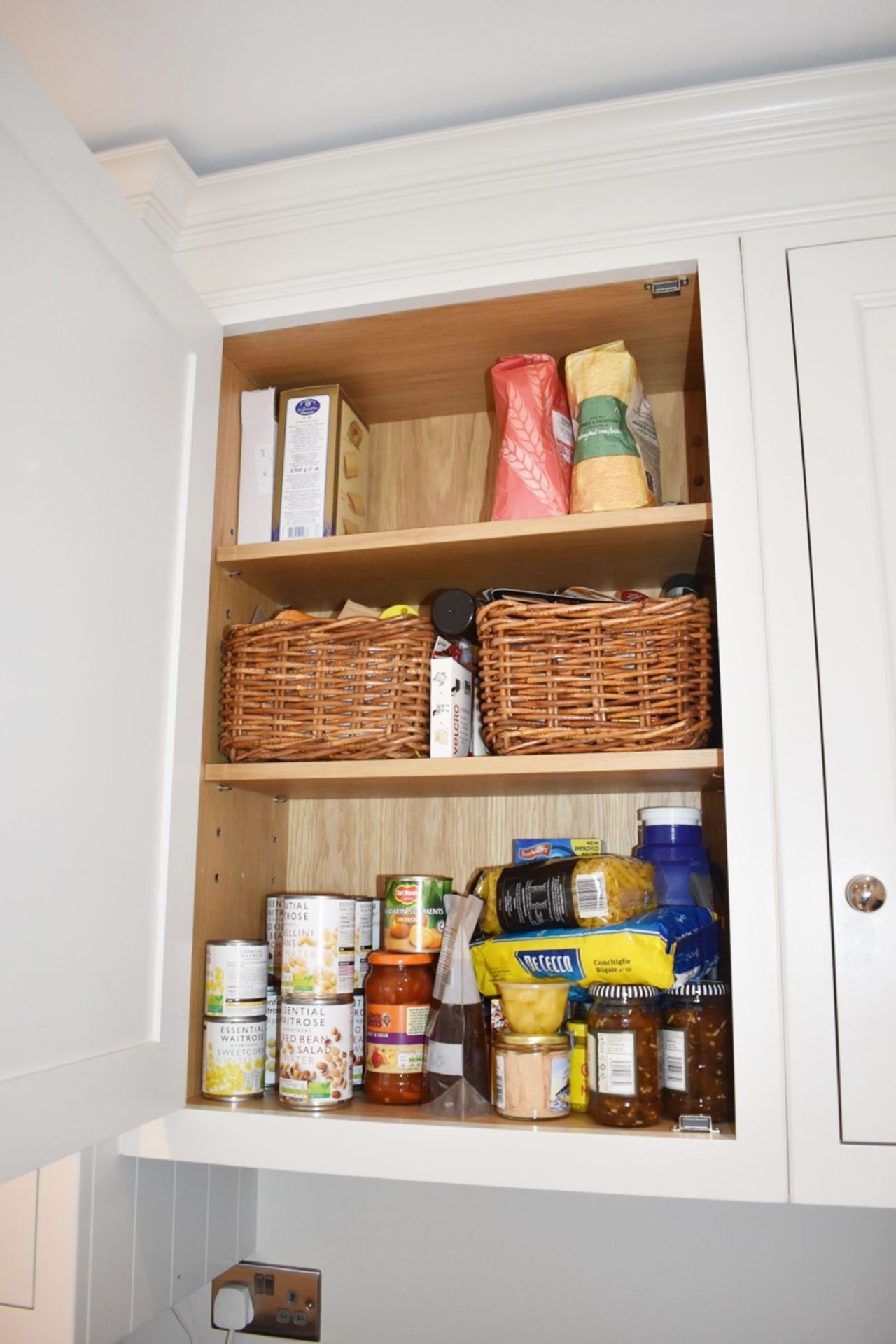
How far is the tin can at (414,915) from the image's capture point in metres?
1.13

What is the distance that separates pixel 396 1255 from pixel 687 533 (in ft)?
3.20

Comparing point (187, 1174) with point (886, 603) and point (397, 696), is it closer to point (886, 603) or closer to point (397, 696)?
point (397, 696)

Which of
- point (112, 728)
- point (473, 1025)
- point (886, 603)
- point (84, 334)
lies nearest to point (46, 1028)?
point (112, 728)

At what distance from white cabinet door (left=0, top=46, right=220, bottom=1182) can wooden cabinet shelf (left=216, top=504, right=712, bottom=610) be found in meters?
0.16

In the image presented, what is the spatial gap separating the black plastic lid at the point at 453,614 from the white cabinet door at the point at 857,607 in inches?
14.5

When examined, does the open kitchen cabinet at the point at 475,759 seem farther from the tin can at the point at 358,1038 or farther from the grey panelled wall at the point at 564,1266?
the grey panelled wall at the point at 564,1266

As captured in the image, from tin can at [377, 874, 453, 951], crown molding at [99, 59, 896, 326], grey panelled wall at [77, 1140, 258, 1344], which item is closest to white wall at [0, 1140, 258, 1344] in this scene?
grey panelled wall at [77, 1140, 258, 1344]

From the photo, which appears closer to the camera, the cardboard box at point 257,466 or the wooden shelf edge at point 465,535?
the wooden shelf edge at point 465,535

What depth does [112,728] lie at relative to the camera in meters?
0.90

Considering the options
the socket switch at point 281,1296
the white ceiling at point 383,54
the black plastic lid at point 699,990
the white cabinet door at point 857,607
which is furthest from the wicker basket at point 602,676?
the socket switch at point 281,1296

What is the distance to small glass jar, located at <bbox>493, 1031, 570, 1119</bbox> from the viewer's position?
983 millimetres

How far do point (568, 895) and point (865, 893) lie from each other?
0.30 m

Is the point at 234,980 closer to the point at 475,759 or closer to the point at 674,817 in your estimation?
the point at 475,759

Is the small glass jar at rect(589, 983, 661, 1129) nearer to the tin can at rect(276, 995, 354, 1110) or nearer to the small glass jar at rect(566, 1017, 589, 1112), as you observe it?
the small glass jar at rect(566, 1017, 589, 1112)
